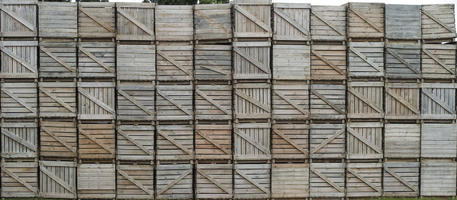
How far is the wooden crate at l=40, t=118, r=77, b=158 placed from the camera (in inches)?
424

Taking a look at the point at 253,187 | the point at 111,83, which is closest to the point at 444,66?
the point at 253,187

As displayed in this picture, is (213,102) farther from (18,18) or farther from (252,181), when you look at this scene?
(18,18)

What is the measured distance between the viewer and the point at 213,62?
425 inches

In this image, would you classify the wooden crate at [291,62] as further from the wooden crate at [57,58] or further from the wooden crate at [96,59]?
the wooden crate at [57,58]

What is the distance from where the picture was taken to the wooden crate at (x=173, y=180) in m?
10.8

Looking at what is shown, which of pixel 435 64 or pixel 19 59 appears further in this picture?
pixel 435 64

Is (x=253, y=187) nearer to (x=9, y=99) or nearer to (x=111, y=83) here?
(x=111, y=83)

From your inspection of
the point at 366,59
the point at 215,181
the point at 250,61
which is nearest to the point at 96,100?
the point at 215,181

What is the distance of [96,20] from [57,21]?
115cm

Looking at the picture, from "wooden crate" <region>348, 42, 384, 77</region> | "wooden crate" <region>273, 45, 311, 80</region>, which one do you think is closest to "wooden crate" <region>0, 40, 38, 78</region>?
"wooden crate" <region>273, 45, 311, 80</region>

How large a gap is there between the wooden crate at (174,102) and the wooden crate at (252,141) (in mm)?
1560

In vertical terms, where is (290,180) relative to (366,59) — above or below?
below

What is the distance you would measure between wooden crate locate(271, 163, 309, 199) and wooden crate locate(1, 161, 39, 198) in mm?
7229

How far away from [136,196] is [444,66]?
33.7 ft
